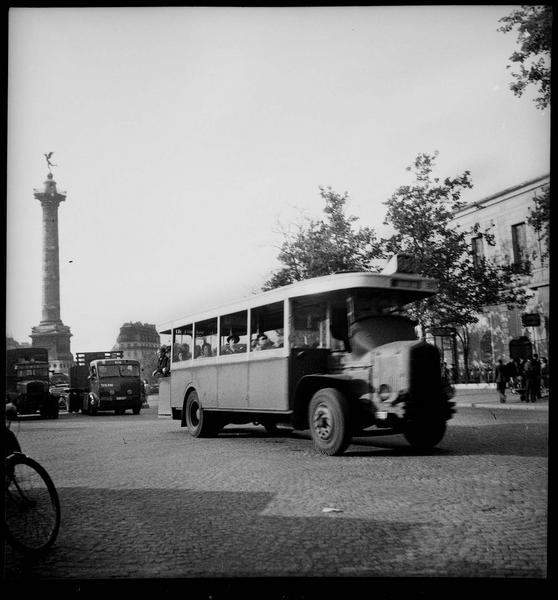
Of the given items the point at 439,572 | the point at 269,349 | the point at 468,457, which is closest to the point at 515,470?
the point at 468,457

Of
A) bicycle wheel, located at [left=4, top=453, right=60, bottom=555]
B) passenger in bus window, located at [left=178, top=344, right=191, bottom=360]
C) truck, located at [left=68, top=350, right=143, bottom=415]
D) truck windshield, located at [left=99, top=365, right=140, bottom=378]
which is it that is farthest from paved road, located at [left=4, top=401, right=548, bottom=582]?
truck, located at [left=68, top=350, right=143, bottom=415]

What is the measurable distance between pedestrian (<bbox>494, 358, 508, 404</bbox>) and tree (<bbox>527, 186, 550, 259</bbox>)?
7.00 feet

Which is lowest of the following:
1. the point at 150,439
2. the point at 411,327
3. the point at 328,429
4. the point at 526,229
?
the point at 150,439

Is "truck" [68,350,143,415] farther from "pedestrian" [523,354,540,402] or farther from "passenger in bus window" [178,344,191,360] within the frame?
"pedestrian" [523,354,540,402]

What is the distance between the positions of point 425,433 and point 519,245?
112 inches

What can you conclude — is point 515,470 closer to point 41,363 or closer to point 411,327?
point 411,327

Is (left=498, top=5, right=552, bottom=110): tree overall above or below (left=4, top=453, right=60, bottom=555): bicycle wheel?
above

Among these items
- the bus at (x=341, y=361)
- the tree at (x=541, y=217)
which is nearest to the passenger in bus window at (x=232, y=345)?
the bus at (x=341, y=361)

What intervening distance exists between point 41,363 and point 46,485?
9.68 feet

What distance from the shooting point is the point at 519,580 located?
150 inches

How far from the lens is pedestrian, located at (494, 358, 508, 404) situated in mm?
8239

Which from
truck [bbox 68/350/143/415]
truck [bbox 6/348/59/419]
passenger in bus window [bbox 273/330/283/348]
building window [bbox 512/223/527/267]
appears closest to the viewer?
truck [bbox 6/348/59/419]

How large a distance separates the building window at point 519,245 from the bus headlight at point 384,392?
7.45 feet

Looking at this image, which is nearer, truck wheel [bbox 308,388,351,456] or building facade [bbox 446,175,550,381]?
building facade [bbox 446,175,550,381]
